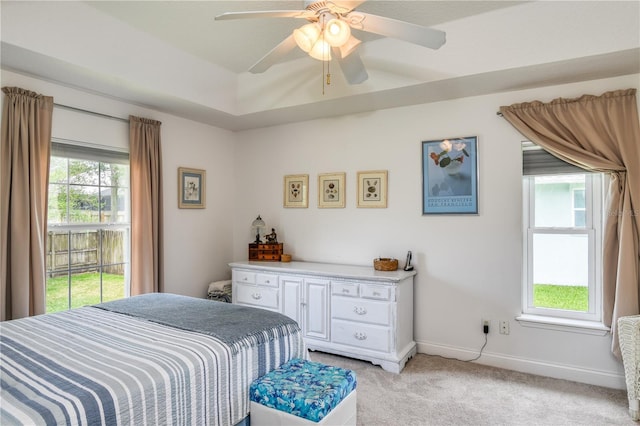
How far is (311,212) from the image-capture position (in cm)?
410

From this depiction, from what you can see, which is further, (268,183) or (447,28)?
(268,183)

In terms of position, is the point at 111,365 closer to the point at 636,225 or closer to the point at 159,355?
the point at 159,355

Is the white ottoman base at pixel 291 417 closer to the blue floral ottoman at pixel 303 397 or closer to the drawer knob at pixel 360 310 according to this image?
the blue floral ottoman at pixel 303 397

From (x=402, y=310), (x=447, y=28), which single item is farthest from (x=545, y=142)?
(x=402, y=310)

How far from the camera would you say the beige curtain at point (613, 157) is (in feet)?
8.61

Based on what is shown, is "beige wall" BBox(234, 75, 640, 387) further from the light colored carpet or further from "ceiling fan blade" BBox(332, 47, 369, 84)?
"ceiling fan blade" BBox(332, 47, 369, 84)

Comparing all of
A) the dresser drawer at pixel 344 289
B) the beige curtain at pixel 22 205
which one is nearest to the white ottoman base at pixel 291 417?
the dresser drawer at pixel 344 289

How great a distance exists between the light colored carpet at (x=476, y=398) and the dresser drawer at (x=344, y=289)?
610 mm

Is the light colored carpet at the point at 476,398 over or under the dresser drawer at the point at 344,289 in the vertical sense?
under

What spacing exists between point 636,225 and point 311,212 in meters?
2.79

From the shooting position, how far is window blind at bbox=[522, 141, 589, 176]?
2953mm

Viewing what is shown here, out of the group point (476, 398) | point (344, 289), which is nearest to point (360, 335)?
point (344, 289)

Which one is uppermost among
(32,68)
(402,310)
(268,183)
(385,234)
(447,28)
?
(447,28)

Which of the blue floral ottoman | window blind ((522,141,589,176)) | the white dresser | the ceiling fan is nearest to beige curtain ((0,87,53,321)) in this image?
the white dresser
